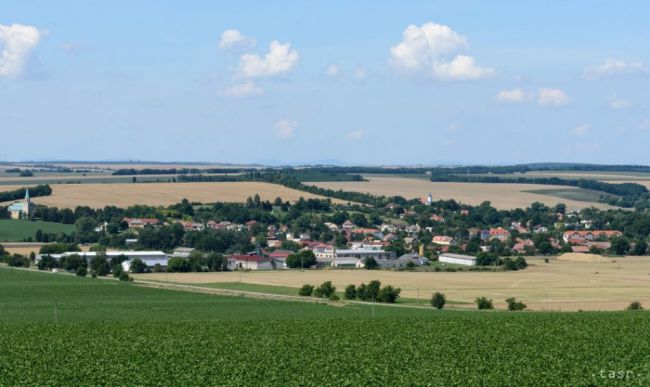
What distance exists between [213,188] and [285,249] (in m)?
73.9

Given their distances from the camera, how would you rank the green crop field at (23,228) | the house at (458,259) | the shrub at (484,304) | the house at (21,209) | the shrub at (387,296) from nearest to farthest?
the shrub at (484,304), the shrub at (387,296), the house at (458,259), the green crop field at (23,228), the house at (21,209)

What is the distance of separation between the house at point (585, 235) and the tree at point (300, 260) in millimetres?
43333

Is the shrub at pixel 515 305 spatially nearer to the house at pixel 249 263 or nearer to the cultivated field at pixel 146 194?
the house at pixel 249 263

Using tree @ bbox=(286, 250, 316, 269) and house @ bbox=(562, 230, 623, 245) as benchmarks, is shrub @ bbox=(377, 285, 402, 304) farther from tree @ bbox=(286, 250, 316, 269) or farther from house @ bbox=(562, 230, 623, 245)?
house @ bbox=(562, 230, 623, 245)

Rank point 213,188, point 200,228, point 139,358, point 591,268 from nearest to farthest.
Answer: point 139,358, point 591,268, point 200,228, point 213,188

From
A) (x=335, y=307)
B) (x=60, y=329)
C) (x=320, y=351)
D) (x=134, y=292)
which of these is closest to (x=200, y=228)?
(x=134, y=292)

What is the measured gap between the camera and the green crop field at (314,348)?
3144 cm

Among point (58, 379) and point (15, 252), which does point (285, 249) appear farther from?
point (58, 379)

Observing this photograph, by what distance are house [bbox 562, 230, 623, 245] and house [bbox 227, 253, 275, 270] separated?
47.5 metres

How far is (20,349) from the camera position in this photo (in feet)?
123

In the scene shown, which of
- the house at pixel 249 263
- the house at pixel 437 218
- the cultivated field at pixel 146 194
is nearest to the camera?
the house at pixel 249 263

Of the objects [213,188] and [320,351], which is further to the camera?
[213,188]

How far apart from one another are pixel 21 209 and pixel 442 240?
60.2m

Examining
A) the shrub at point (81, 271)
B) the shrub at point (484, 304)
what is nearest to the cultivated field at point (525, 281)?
the shrub at point (484, 304)
